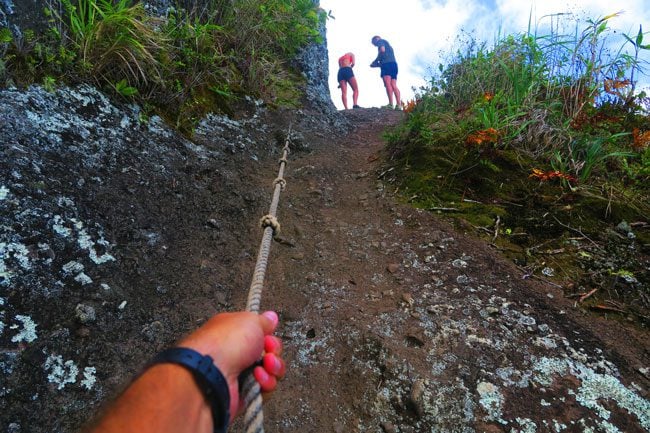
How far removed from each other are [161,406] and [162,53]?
146 inches

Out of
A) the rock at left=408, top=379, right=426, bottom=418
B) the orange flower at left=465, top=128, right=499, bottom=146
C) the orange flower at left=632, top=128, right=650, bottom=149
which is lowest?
the rock at left=408, top=379, right=426, bottom=418

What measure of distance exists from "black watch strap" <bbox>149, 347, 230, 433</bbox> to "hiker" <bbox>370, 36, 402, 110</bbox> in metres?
9.63

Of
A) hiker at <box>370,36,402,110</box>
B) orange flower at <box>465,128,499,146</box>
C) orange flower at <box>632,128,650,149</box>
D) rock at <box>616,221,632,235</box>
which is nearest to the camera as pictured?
rock at <box>616,221,632,235</box>

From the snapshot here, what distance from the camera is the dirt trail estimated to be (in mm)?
1715

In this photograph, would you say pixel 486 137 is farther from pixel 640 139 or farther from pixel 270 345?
pixel 270 345

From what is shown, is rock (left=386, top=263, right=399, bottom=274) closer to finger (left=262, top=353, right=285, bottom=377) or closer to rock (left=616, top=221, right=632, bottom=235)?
rock (left=616, top=221, right=632, bottom=235)

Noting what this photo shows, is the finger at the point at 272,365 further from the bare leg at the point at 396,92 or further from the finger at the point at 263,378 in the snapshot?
the bare leg at the point at 396,92

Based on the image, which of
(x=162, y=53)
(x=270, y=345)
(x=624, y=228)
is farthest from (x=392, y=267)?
(x=162, y=53)

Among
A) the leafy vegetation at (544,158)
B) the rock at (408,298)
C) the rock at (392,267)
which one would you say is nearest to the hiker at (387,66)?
the leafy vegetation at (544,158)

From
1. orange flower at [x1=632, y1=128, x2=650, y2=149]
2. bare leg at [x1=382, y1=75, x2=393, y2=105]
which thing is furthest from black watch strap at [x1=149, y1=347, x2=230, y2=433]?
bare leg at [x1=382, y1=75, x2=393, y2=105]

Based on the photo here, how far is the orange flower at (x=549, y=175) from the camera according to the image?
9.64 feet

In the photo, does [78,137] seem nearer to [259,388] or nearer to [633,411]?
[259,388]

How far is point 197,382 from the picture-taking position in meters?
0.88

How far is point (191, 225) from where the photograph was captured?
2.87 meters
